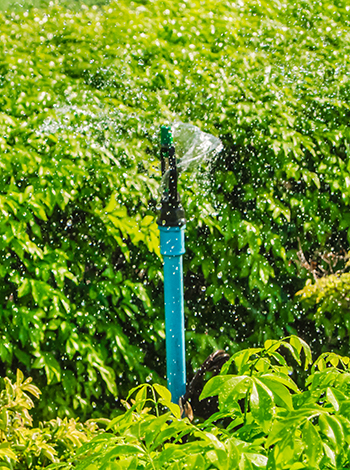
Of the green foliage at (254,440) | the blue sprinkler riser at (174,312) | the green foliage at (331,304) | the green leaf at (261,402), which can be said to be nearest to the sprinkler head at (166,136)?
the blue sprinkler riser at (174,312)

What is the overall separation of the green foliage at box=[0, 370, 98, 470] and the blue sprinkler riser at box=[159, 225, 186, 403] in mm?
448

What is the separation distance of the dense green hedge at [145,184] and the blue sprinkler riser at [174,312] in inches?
28.4

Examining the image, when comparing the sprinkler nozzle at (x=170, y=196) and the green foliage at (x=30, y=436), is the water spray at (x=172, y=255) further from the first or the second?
the green foliage at (x=30, y=436)

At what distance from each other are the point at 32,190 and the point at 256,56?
2.38m

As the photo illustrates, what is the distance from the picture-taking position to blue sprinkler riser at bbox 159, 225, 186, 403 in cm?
274

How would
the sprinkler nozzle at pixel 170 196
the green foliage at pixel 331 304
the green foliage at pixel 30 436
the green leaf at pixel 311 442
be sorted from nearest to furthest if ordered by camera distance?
the green leaf at pixel 311 442 → the green foliage at pixel 30 436 → the sprinkler nozzle at pixel 170 196 → the green foliage at pixel 331 304

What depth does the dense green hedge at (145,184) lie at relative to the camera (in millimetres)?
3328

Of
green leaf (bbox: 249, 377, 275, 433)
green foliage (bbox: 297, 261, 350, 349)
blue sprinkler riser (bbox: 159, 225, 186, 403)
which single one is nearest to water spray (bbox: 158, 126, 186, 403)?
Answer: blue sprinkler riser (bbox: 159, 225, 186, 403)

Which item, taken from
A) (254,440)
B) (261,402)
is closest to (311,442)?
(261,402)

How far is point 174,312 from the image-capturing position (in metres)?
2.78

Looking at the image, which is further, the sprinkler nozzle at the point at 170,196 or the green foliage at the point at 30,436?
the sprinkler nozzle at the point at 170,196

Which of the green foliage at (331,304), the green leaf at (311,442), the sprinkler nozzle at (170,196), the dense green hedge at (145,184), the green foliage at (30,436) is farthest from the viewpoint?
the green foliage at (331,304)

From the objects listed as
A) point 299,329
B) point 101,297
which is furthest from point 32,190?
point 299,329

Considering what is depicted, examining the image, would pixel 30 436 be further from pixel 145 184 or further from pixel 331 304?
pixel 331 304
